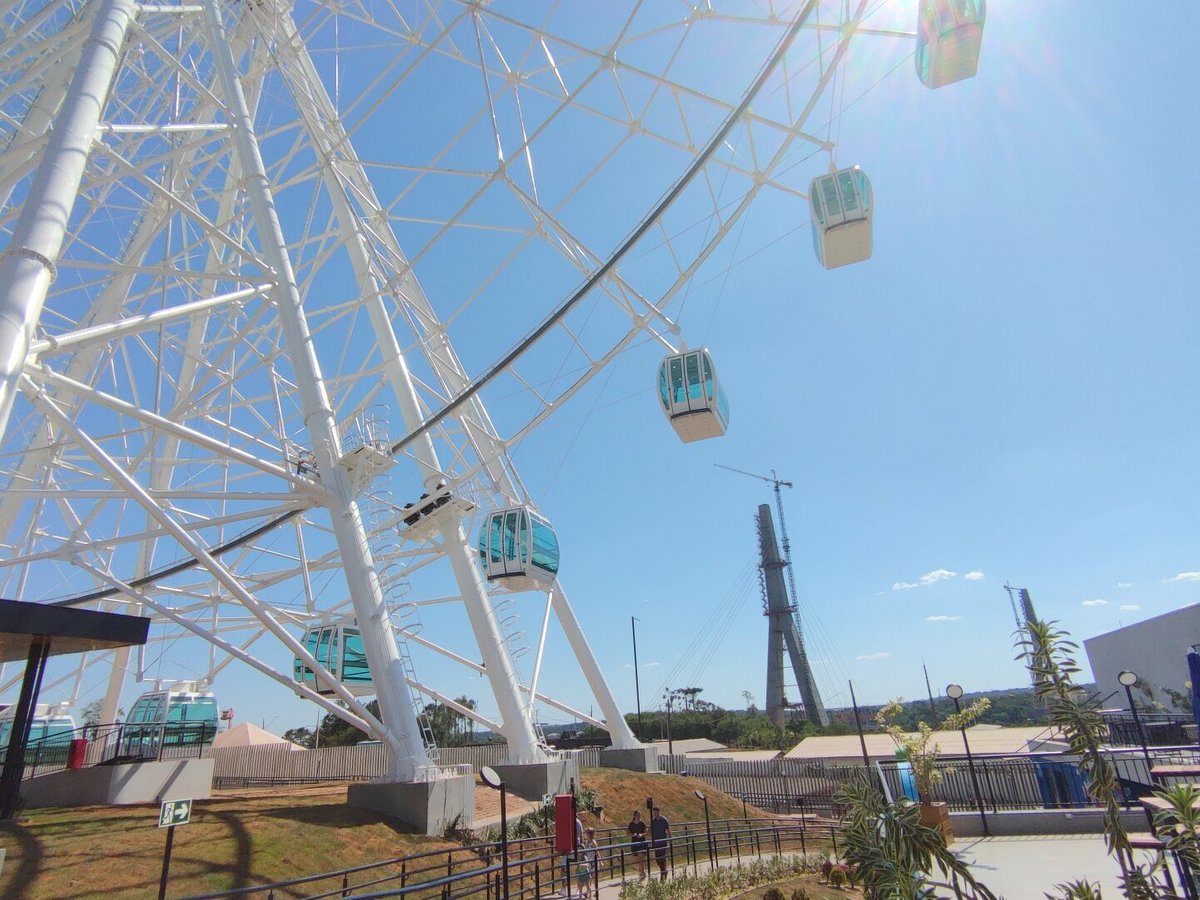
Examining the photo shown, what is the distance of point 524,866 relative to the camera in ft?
47.9

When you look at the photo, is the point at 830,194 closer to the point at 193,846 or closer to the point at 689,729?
the point at 193,846

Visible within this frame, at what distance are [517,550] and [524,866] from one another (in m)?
9.59

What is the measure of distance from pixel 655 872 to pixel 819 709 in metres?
88.5

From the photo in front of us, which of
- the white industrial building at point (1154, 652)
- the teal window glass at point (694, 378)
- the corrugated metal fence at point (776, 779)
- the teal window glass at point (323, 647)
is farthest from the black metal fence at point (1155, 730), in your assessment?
the teal window glass at point (323, 647)

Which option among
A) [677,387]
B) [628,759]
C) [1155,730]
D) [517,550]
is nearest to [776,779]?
[628,759]

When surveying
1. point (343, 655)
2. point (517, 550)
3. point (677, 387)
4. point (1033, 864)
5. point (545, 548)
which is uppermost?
point (677, 387)

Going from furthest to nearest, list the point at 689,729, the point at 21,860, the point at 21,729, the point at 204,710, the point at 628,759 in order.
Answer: the point at 689,729 < the point at 204,710 < the point at 628,759 < the point at 21,729 < the point at 21,860

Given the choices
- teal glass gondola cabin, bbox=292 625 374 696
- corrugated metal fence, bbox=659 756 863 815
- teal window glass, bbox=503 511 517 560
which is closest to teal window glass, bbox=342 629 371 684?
teal glass gondola cabin, bbox=292 625 374 696

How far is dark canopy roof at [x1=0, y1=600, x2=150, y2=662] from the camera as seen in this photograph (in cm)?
1464

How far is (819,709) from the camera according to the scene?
97.2m

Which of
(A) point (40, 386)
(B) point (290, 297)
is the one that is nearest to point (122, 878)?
(A) point (40, 386)

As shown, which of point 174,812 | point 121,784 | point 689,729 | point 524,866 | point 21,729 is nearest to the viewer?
point 174,812

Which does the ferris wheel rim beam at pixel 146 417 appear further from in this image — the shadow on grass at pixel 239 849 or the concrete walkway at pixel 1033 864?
the concrete walkway at pixel 1033 864

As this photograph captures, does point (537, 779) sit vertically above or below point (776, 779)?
above
